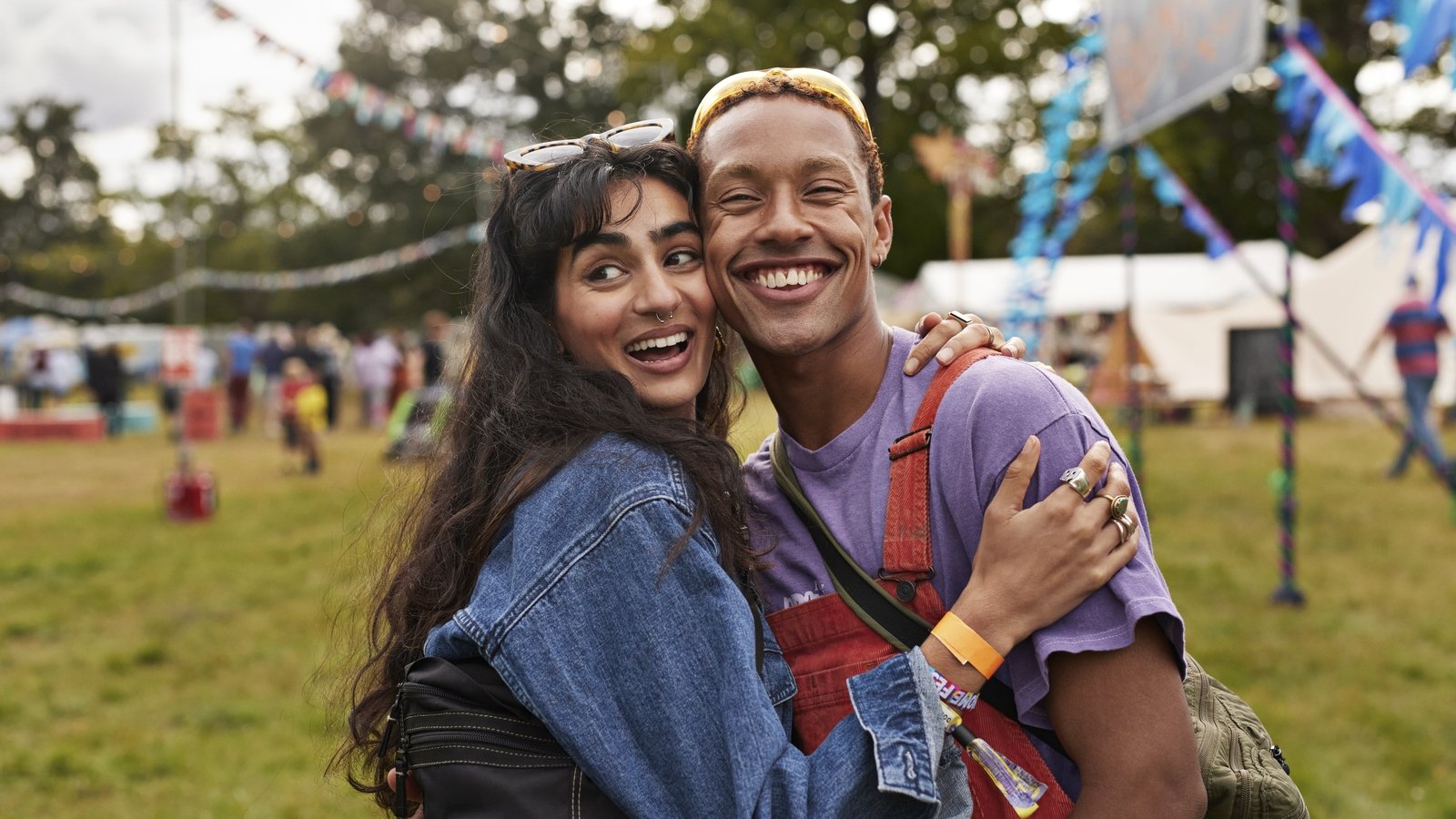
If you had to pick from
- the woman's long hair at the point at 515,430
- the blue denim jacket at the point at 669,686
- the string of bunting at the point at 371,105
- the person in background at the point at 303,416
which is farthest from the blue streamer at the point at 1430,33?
the person in background at the point at 303,416

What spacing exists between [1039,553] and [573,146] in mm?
1225

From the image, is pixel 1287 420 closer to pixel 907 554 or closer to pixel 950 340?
pixel 950 340

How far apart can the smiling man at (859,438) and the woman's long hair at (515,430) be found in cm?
14

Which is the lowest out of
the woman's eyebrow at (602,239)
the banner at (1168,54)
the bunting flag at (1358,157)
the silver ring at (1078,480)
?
the silver ring at (1078,480)

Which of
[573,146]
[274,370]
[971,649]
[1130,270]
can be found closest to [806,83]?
[573,146]

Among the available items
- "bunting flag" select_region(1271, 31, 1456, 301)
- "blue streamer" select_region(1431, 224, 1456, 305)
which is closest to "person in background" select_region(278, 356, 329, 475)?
"bunting flag" select_region(1271, 31, 1456, 301)

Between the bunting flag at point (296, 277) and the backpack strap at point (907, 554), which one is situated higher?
the bunting flag at point (296, 277)

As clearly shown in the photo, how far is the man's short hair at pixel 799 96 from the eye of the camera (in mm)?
2285

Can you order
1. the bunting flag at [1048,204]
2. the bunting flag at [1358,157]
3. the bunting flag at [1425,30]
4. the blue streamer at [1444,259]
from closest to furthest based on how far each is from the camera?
1. the bunting flag at [1425,30]
2. the blue streamer at [1444,259]
3. the bunting flag at [1358,157]
4. the bunting flag at [1048,204]

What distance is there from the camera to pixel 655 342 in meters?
2.32

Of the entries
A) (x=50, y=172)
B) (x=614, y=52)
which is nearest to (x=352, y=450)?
(x=614, y=52)

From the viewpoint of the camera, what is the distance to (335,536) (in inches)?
426

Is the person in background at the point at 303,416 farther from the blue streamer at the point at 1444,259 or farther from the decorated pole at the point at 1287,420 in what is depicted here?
the blue streamer at the point at 1444,259

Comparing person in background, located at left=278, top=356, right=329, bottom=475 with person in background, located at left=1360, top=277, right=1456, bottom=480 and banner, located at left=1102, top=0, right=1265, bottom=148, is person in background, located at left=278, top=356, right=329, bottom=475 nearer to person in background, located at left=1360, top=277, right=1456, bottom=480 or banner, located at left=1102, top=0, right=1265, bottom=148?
banner, located at left=1102, top=0, right=1265, bottom=148
